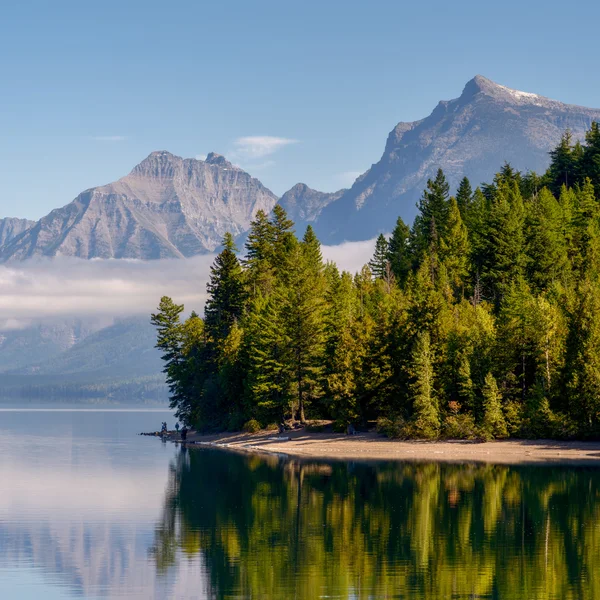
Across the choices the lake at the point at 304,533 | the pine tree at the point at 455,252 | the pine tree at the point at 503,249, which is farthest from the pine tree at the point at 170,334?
the lake at the point at 304,533

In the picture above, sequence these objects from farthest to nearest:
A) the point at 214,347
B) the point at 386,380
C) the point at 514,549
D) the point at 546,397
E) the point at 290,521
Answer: the point at 214,347, the point at 386,380, the point at 546,397, the point at 290,521, the point at 514,549

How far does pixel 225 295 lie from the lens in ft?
497

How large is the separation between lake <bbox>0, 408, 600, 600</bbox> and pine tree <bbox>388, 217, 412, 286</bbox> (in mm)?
77655

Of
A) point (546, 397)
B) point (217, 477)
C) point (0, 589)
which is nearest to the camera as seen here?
point (0, 589)

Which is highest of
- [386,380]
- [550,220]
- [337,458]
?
[550,220]

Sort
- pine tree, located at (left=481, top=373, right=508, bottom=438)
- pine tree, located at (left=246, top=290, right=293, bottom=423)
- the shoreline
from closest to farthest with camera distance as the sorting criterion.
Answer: the shoreline
pine tree, located at (left=481, top=373, right=508, bottom=438)
pine tree, located at (left=246, top=290, right=293, bottom=423)

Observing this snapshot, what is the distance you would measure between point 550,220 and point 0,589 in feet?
369

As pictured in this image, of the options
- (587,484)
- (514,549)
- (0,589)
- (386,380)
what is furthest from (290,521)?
(386,380)

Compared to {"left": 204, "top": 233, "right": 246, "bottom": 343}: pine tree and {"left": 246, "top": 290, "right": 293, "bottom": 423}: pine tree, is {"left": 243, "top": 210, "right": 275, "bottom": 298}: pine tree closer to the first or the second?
{"left": 204, "top": 233, "right": 246, "bottom": 343}: pine tree

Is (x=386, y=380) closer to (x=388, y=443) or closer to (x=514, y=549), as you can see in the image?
(x=388, y=443)

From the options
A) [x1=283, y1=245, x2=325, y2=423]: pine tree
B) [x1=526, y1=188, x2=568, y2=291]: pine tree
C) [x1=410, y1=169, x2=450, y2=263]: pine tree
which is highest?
[x1=410, y1=169, x2=450, y2=263]: pine tree

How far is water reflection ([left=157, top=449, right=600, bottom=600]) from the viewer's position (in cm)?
3766

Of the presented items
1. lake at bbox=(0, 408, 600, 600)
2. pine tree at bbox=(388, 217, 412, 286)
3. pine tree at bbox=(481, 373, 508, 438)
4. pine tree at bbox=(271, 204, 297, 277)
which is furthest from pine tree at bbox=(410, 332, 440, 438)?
pine tree at bbox=(388, 217, 412, 286)

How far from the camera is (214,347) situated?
150250mm
